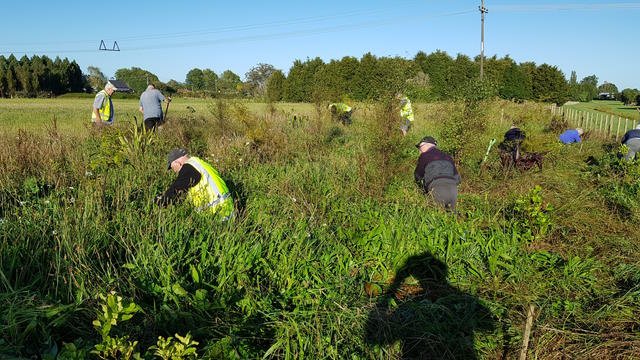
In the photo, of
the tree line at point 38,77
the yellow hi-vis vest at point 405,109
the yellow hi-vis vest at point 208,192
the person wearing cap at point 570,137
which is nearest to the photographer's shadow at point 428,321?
the yellow hi-vis vest at point 208,192

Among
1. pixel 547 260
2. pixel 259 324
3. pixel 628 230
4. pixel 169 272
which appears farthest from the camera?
pixel 628 230

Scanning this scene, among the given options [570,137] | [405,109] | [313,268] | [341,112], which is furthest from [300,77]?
[313,268]

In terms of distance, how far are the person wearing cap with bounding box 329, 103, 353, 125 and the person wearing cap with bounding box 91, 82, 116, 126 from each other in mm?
5740

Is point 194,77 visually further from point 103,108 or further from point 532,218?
point 532,218

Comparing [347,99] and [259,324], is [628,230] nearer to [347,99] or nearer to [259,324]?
[259,324]

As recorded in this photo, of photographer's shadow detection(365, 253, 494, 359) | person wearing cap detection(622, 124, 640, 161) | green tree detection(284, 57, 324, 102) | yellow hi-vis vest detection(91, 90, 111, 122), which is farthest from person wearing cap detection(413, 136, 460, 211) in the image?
green tree detection(284, 57, 324, 102)

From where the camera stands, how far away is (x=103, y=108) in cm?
842

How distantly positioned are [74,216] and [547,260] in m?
4.28

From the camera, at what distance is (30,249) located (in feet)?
10.1

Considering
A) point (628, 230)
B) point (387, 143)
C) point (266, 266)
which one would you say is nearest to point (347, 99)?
point (387, 143)

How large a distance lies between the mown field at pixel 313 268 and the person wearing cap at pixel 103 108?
2054mm

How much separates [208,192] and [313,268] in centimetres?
148

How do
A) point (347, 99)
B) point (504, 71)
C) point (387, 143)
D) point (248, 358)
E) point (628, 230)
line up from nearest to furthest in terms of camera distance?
1. point (248, 358)
2. point (628, 230)
3. point (387, 143)
4. point (347, 99)
5. point (504, 71)

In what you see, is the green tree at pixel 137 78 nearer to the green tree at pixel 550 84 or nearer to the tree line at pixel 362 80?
the tree line at pixel 362 80
